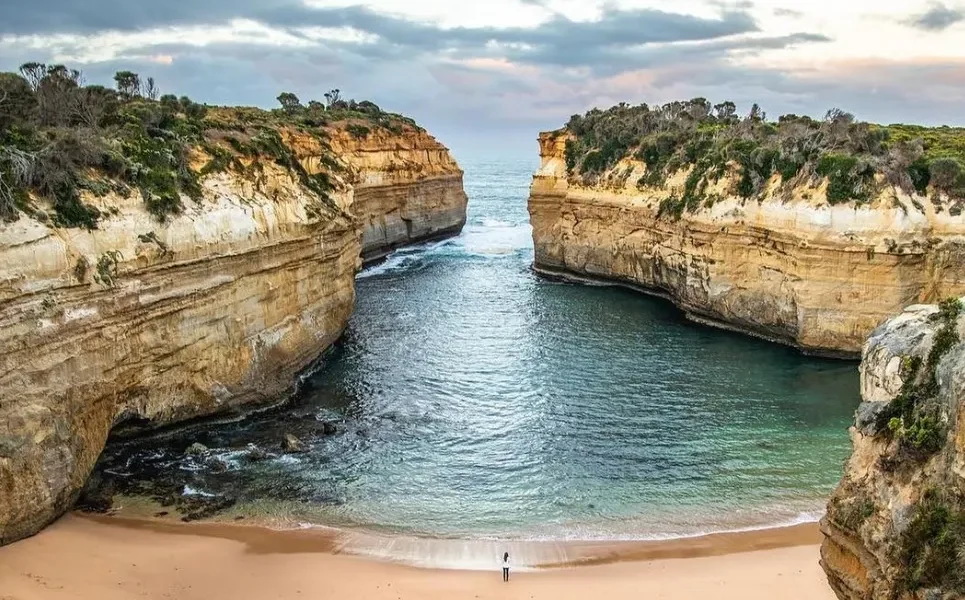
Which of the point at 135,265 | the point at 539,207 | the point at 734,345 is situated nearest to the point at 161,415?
the point at 135,265

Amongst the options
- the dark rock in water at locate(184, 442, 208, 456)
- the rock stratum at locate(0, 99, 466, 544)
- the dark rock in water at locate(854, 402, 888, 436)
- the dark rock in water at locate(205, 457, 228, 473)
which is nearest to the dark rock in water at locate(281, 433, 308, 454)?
the dark rock in water at locate(205, 457, 228, 473)

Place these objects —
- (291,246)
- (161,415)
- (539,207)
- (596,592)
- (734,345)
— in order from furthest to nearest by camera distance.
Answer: (539,207)
(734,345)
(291,246)
(161,415)
(596,592)

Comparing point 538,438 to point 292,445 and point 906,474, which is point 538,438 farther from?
point 906,474

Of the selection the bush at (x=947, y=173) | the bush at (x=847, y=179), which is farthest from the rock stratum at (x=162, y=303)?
the bush at (x=947, y=173)

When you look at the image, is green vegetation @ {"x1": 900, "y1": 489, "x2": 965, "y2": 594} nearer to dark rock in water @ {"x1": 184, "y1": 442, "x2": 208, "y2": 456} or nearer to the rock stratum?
the rock stratum

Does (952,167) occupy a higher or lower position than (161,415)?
higher

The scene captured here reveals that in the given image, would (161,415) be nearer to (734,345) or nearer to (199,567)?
(199,567)
